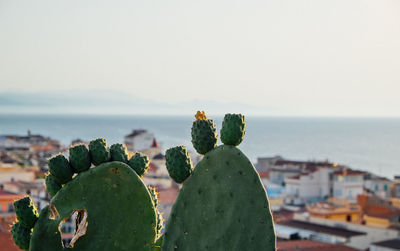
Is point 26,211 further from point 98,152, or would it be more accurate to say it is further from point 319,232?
point 319,232

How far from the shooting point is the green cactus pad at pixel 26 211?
3.48m

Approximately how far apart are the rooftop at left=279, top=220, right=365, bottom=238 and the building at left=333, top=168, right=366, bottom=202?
1121 centimetres

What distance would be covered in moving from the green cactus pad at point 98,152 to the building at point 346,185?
34.0 m

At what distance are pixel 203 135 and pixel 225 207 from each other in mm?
365

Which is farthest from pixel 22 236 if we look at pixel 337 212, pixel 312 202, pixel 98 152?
pixel 312 202

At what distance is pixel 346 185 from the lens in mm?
36688

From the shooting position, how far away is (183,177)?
316cm

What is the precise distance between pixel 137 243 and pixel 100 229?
0.22m

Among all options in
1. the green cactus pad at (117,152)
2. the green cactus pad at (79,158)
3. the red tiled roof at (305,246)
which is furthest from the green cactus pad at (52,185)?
the red tiled roof at (305,246)

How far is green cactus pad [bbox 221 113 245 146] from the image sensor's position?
3119 mm

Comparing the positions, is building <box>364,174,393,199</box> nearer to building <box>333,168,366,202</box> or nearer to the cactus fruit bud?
building <box>333,168,366,202</box>

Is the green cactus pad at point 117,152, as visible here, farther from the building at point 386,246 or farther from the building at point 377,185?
the building at point 377,185

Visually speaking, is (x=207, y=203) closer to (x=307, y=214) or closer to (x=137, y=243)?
(x=137, y=243)

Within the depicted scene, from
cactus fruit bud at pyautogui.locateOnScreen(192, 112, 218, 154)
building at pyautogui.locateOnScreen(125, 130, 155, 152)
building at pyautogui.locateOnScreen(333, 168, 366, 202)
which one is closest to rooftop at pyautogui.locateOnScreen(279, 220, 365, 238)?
building at pyautogui.locateOnScreen(333, 168, 366, 202)
